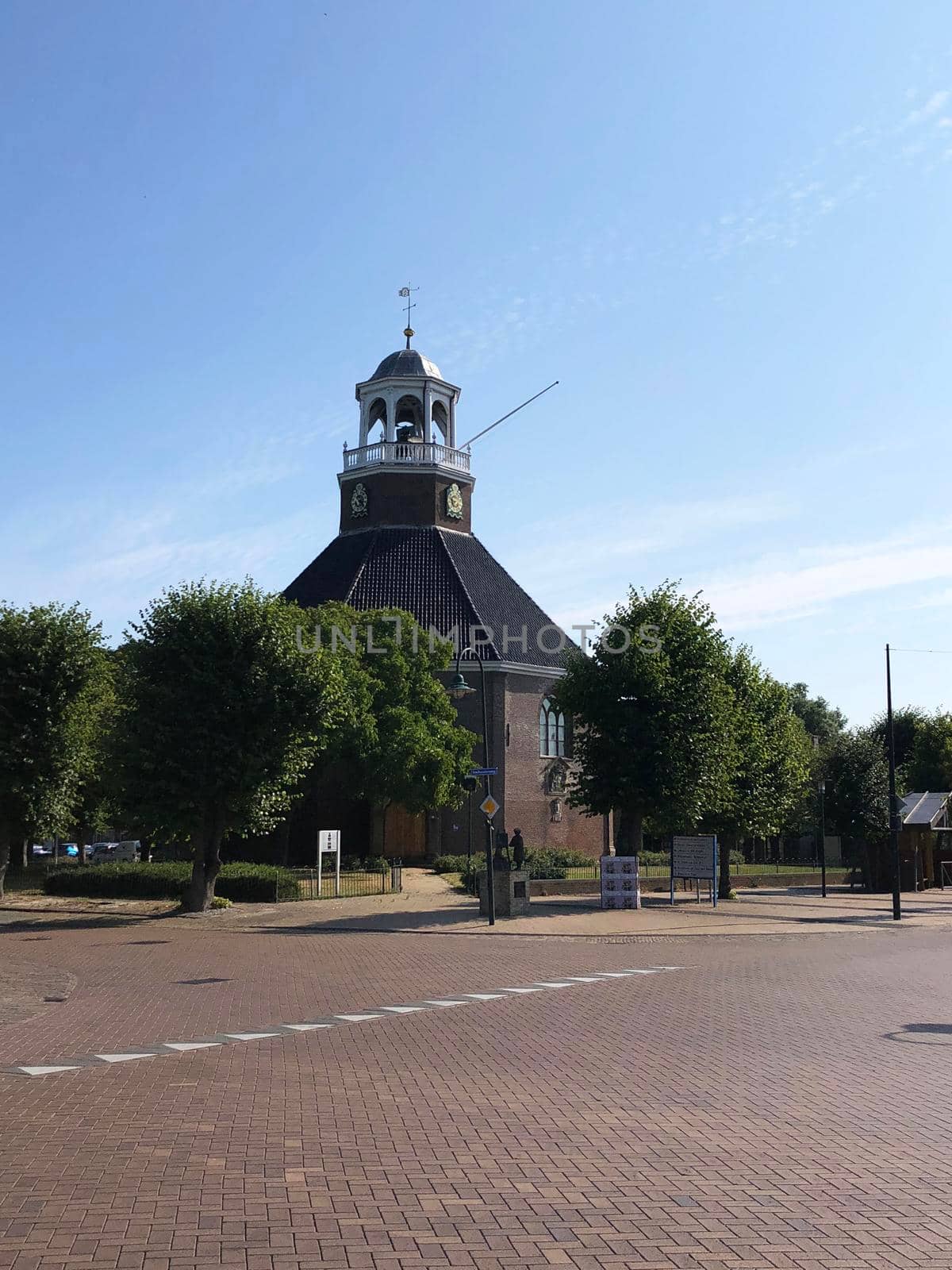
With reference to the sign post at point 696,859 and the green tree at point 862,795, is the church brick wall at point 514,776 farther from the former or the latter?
the sign post at point 696,859

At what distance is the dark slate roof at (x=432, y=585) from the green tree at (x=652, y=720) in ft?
52.3

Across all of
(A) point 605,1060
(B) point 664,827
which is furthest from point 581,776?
(A) point 605,1060

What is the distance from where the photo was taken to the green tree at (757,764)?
40.9 metres

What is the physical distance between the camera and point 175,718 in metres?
30.8

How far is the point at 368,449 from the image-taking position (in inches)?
2312

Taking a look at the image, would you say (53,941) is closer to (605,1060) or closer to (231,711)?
(231,711)

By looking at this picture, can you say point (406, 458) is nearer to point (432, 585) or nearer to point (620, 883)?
point (432, 585)

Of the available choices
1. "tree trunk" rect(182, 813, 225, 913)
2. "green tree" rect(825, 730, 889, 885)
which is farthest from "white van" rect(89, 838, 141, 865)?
"green tree" rect(825, 730, 889, 885)

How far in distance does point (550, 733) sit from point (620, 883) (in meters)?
21.4

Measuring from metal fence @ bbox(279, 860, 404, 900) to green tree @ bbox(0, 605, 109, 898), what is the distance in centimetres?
738

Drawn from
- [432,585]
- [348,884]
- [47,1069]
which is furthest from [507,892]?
[432,585]

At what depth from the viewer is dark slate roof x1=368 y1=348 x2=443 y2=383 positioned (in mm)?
58844

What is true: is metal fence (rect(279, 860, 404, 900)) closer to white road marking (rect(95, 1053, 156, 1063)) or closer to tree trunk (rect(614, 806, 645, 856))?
tree trunk (rect(614, 806, 645, 856))

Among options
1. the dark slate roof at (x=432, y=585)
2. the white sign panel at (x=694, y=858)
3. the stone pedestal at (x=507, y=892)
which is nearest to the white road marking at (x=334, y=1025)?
the stone pedestal at (x=507, y=892)
